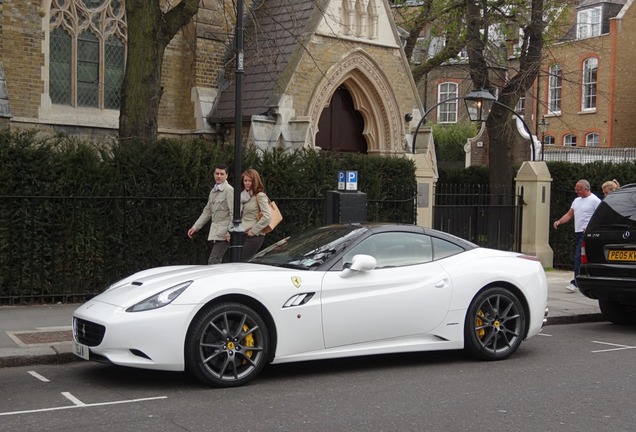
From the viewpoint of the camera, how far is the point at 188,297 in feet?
22.7

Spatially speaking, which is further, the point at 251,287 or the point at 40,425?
the point at 251,287

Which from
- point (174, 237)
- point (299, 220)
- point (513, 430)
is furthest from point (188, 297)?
point (299, 220)

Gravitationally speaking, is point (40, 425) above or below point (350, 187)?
below

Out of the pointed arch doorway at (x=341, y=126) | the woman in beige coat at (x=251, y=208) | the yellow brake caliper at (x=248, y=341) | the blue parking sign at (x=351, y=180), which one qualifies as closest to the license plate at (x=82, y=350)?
the yellow brake caliper at (x=248, y=341)

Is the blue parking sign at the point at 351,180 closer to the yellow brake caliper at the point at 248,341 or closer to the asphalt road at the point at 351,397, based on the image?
the asphalt road at the point at 351,397

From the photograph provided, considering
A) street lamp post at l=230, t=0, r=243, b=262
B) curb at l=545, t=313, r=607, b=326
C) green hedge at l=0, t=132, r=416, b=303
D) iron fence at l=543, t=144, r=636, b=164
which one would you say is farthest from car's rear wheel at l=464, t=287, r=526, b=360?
iron fence at l=543, t=144, r=636, b=164

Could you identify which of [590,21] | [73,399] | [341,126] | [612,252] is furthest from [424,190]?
[590,21]

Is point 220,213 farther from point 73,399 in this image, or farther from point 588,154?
point 588,154

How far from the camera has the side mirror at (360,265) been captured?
7.56m

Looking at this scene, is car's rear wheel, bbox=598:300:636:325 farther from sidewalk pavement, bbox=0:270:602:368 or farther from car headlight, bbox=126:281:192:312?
car headlight, bbox=126:281:192:312

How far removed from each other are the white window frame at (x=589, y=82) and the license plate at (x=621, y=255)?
35755mm

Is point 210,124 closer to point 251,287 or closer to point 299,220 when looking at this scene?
point 299,220

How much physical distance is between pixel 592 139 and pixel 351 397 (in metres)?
40.8

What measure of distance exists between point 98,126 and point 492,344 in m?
11.6
